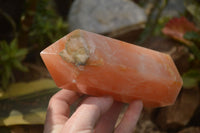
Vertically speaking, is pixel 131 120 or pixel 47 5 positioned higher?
pixel 47 5

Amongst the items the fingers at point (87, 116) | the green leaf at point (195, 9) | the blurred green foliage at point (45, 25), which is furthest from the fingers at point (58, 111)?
the green leaf at point (195, 9)

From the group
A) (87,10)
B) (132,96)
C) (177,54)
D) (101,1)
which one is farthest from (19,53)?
(177,54)

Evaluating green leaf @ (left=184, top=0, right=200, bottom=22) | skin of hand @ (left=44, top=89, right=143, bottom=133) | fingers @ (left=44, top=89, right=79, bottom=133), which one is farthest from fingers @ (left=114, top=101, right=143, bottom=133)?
green leaf @ (left=184, top=0, right=200, bottom=22)

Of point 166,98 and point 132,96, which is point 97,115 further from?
point 166,98

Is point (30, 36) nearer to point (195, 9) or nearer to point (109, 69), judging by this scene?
point (109, 69)

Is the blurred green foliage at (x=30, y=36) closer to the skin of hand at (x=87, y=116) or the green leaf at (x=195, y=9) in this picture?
the skin of hand at (x=87, y=116)

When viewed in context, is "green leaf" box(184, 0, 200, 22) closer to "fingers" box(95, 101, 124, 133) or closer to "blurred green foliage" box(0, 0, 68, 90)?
"blurred green foliage" box(0, 0, 68, 90)
